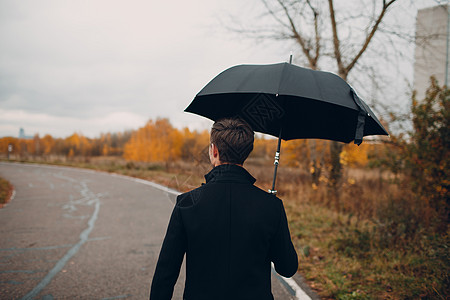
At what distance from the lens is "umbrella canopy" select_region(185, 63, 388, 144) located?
2072mm

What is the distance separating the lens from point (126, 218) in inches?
306

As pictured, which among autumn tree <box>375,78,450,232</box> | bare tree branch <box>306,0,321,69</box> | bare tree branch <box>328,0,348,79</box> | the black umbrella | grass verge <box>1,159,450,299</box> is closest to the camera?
the black umbrella

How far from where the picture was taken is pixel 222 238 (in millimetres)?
1517

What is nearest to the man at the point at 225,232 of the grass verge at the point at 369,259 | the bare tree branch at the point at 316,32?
the grass verge at the point at 369,259

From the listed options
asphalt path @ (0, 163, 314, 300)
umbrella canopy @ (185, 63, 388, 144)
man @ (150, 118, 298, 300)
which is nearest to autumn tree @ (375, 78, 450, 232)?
umbrella canopy @ (185, 63, 388, 144)

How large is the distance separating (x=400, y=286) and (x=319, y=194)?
6324 millimetres

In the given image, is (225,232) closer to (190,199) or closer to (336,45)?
(190,199)

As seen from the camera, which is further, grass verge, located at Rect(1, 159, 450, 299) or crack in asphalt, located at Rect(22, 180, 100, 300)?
crack in asphalt, located at Rect(22, 180, 100, 300)

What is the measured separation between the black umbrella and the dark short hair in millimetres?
497

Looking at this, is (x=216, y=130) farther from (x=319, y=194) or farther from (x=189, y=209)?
(x=319, y=194)

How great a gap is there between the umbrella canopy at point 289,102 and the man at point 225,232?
662 mm

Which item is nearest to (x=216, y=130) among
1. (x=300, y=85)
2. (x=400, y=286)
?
(x=300, y=85)

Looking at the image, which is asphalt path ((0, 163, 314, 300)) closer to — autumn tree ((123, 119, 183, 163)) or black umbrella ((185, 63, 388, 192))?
black umbrella ((185, 63, 388, 192))

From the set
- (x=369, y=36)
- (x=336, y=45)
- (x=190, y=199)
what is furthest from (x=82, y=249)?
(x=369, y=36)
